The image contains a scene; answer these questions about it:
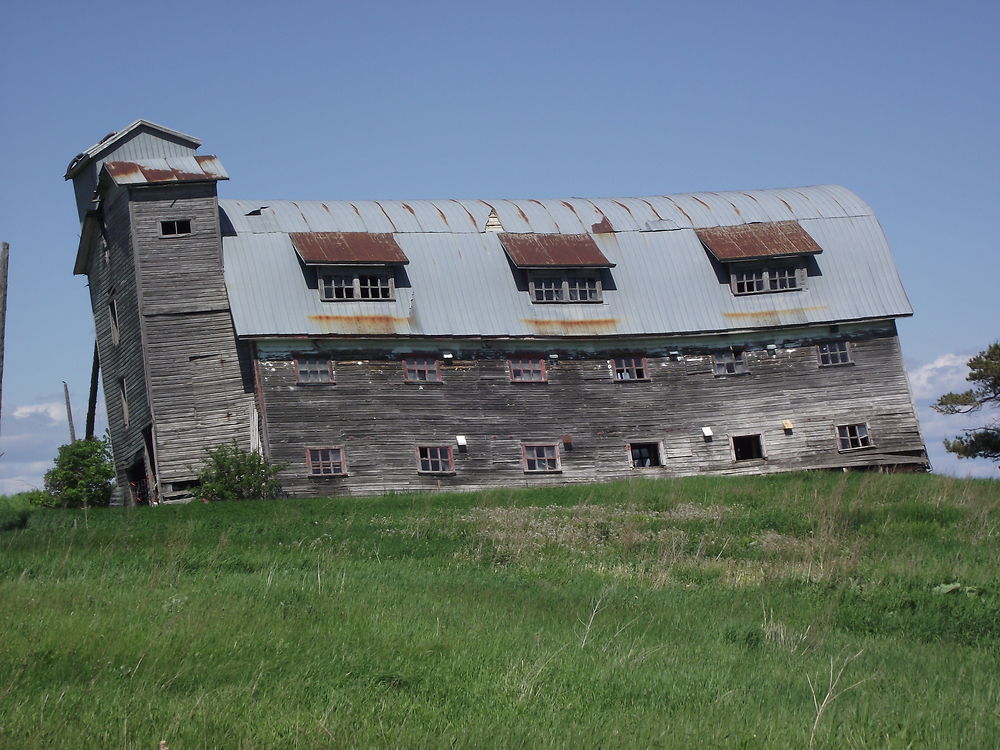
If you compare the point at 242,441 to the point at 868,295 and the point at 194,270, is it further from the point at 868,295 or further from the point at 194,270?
the point at 868,295

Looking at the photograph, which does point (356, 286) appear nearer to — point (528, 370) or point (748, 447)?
point (528, 370)

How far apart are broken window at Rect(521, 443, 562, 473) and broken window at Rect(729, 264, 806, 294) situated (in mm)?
8592

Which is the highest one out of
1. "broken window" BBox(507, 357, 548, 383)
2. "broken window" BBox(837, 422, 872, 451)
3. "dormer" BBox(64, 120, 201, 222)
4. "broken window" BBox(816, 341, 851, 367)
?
"dormer" BBox(64, 120, 201, 222)

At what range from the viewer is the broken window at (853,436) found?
1553 inches

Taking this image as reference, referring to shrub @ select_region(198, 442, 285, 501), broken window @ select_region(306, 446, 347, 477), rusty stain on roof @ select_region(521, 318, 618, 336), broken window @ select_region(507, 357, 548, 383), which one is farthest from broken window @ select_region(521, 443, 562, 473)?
shrub @ select_region(198, 442, 285, 501)

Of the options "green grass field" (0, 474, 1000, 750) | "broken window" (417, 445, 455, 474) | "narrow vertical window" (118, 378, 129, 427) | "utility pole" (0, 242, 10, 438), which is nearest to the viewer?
"green grass field" (0, 474, 1000, 750)

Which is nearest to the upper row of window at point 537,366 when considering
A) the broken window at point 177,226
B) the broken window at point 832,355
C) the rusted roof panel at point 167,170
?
the broken window at point 832,355

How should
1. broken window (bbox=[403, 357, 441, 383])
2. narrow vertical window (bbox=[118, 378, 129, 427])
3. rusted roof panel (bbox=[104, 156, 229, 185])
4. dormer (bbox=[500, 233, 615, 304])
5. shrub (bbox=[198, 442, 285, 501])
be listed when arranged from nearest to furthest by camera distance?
shrub (bbox=[198, 442, 285, 501]), rusted roof panel (bbox=[104, 156, 229, 185]), broken window (bbox=[403, 357, 441, 383]), narrow vertical window (bbox=[118, 378, 129, 427]), dormer (bbox=[500, 233, 615, 304])

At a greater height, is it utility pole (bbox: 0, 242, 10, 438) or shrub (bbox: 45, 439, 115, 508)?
utility pole (bbox: 0, 242, 10, 438)

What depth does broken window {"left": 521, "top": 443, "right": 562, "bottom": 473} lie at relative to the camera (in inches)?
1481

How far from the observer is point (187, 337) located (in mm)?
36312

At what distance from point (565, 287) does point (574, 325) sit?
57.7 inches

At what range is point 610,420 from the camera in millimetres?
38656

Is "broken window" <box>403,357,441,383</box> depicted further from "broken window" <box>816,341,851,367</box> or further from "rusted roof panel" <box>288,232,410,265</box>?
"broken window" <box>816,341,851,367</box>
